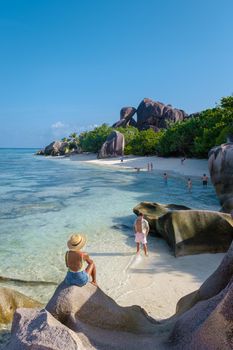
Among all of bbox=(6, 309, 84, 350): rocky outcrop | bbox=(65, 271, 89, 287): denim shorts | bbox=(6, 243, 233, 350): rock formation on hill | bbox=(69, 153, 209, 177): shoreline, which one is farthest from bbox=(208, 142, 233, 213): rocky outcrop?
bbox=(69, 153, 209, 177): shoreline

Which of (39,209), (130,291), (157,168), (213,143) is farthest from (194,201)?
(157,168)

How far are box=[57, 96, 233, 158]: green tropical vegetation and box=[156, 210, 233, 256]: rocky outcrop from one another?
1050 inches

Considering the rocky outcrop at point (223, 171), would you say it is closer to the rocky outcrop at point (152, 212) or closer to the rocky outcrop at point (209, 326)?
the rocky outcrop at point (152, 212)

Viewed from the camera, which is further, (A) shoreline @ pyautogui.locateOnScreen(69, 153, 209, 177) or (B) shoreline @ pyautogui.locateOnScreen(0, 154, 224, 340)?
(A) shoreline @ pyautogui.locateOnScreen(69, 153, 209, 177)

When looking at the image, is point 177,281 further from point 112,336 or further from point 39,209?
point 39,209

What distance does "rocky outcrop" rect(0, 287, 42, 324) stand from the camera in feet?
20.1

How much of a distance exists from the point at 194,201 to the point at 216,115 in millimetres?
27869

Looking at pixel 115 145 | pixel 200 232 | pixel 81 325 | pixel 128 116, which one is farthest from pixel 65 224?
pixel 128 116

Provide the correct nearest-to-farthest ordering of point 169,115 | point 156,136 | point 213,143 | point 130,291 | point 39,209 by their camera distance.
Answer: point 130,291 → point 39,209 → point 213,143 → point 156,136 → point 169,115

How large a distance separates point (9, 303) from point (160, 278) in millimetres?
4085

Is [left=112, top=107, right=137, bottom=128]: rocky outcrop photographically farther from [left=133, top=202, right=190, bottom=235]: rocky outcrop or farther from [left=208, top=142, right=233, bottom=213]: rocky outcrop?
[left=133, top=202, right=190, bottom=235]: rocky outcrop

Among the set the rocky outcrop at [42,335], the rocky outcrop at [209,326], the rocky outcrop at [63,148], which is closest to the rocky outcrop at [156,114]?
the rocky outcrop at [63,148]

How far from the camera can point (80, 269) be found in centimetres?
434

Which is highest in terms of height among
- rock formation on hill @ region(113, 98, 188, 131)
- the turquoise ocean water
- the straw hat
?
rock formation on hill @ region(113, 98, 188, 131)
